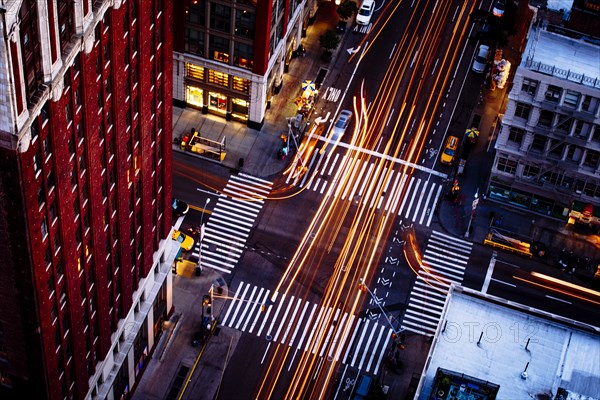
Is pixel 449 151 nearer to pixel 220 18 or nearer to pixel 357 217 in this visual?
pixel 357 217

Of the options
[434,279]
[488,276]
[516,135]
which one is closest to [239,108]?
[434,279]

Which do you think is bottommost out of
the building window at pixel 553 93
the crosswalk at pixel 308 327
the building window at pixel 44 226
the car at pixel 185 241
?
the building window at pixel 44 226

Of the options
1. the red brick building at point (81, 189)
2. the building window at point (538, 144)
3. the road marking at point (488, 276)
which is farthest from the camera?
the building window at point (538, 144)

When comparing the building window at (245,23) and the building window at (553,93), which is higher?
the building window at (553,93)

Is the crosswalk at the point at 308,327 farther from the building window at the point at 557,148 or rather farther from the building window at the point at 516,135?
the building window at the point at 557,148

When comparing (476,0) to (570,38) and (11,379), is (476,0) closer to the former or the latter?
(570,38)

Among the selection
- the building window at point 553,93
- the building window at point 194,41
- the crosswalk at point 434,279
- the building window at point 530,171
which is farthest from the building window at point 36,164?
the building window at point 530,171

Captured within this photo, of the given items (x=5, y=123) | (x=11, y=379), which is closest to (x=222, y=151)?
(x=11, y=379)
